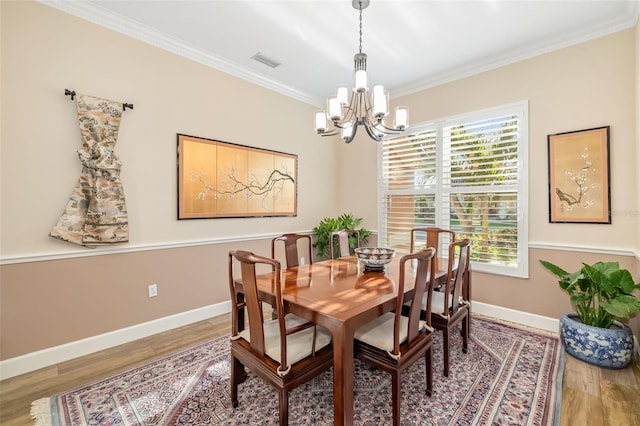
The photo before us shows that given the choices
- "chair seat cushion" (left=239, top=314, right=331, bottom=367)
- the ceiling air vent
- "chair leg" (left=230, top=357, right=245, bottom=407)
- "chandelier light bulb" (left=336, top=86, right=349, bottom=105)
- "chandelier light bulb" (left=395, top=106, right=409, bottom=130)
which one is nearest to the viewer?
"chair seat cushion" (left=239, top=314, right=331, bottom=367)

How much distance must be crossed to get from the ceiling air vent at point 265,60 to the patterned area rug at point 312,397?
3.07 m

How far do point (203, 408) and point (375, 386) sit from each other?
3.76 ft

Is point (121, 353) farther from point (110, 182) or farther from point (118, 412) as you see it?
point (110, 182)

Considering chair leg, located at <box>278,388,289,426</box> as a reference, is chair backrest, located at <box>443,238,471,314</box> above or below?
above

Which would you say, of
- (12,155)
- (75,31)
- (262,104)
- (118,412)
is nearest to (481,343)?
(118,412)

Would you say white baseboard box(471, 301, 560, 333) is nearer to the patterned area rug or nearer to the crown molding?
the patterned area rug

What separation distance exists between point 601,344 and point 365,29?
10.9 feet

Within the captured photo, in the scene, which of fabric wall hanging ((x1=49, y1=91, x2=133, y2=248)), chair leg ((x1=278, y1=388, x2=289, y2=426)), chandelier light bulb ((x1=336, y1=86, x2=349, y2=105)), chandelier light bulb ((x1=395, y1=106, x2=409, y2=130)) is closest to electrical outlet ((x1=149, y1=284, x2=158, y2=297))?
fabric wall hanging ((x1=49, y1=91, x2=133, y2=248))

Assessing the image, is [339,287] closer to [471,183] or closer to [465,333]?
[465,333]

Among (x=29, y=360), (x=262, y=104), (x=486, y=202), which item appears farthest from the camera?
(x=262, y=104)

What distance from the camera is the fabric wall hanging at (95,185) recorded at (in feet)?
7.80

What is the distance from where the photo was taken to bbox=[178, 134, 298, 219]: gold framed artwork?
308 cm

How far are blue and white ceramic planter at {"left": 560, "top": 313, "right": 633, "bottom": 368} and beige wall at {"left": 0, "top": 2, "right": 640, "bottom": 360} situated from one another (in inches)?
25.1

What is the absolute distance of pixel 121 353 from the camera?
8.22 feet
